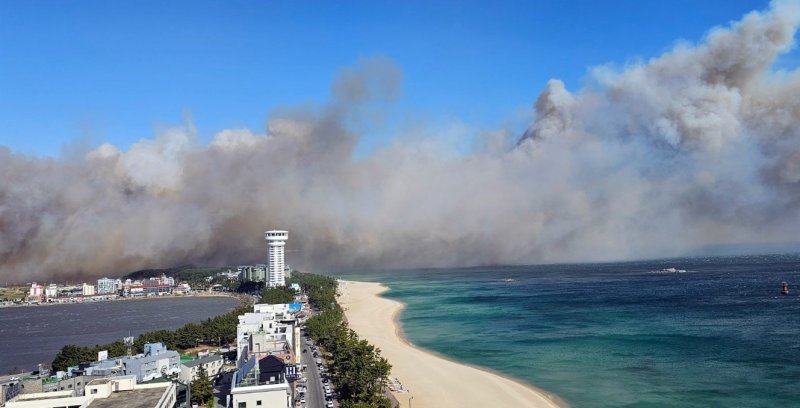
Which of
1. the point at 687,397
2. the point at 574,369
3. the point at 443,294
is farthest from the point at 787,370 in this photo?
the point at 443,294

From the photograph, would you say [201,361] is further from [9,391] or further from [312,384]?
[9,391]

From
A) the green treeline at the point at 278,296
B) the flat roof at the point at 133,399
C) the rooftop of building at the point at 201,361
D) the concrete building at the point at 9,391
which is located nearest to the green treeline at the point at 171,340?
the rooftop of building at the point at 201,361

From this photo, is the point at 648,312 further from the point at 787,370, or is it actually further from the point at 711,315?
the point at 787,370

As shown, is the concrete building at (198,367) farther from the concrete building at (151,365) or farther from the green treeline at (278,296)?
the green treeline at (278,296)

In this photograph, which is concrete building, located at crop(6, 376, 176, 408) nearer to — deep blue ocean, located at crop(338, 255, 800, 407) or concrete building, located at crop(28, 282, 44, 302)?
deep blue ocean, located at crop(338, 255, 800, 407)

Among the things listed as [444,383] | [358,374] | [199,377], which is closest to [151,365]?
[199,377]
